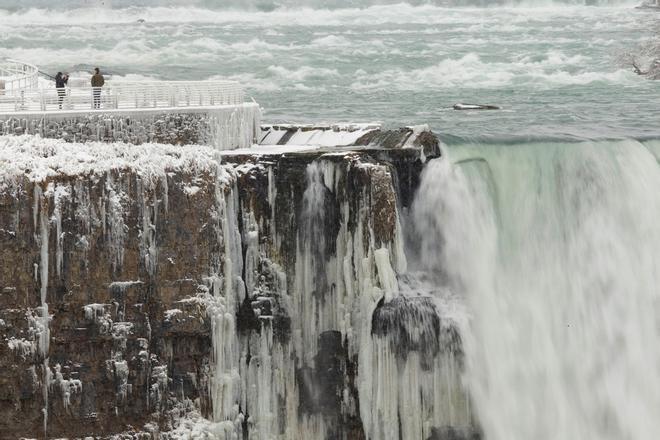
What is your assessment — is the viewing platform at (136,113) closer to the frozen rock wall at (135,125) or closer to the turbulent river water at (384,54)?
the frozen rock wall at (135,125)

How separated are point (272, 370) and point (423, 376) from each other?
4396 millimetres

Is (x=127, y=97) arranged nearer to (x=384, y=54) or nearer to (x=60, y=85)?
(x=60, y=85)

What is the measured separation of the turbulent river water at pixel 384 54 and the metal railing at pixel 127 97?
11497 mm

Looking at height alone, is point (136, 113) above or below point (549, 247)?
above

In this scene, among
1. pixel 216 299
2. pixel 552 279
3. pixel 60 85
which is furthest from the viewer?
pixel 60 85

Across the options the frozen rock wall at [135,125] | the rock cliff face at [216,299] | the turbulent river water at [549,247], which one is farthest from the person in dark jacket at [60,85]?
the turbulent river water at [549,247]

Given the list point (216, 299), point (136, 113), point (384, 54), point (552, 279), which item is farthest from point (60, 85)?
point (384, 54)

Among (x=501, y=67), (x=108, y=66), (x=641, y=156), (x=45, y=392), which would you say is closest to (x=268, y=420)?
(x=45, y=392)

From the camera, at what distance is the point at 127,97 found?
137 ft

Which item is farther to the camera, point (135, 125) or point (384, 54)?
point (384, 54)

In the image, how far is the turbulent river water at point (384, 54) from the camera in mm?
65062

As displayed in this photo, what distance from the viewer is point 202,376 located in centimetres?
3984

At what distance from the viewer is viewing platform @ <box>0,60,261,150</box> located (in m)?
39.5

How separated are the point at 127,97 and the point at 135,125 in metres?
1.79
